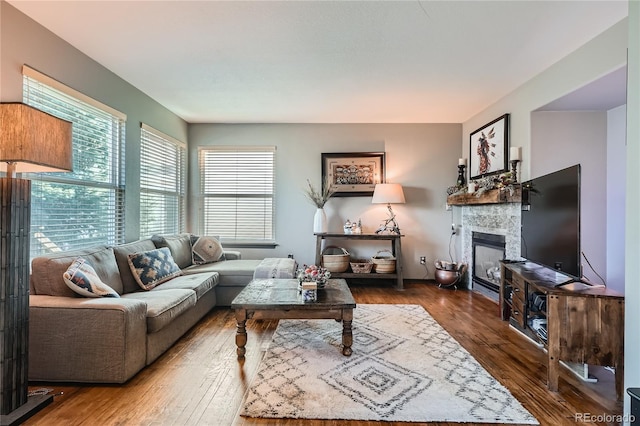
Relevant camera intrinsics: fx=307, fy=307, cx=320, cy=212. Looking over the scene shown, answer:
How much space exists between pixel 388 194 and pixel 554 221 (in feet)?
8.05

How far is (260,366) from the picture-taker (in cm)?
223

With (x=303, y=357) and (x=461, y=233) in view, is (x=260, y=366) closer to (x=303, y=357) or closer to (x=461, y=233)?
(x=303, y=357)

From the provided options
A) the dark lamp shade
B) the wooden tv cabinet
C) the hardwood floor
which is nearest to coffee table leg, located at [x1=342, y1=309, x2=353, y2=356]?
the hardwood floor

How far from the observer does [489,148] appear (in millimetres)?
4074

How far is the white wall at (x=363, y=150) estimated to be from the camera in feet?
16.4

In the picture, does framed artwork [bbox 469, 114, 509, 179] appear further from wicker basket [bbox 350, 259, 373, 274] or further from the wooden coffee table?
the wooden coffee table

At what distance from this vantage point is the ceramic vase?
4.74 metres

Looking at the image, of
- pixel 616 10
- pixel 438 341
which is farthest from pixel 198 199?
pixel 616 10

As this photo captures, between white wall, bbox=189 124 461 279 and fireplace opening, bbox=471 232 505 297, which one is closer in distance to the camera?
fireplace opening, bbox=471 232 505 297

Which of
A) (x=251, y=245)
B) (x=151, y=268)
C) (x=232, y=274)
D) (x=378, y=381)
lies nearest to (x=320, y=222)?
(x=251, y=245)

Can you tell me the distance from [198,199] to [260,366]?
3.53 meters

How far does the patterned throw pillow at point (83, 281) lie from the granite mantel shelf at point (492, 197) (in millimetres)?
3852

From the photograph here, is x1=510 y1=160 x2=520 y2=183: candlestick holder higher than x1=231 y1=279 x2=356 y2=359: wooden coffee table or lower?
higher

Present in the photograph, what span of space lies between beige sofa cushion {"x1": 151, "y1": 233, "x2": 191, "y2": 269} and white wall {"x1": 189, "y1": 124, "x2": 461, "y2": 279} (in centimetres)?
112
